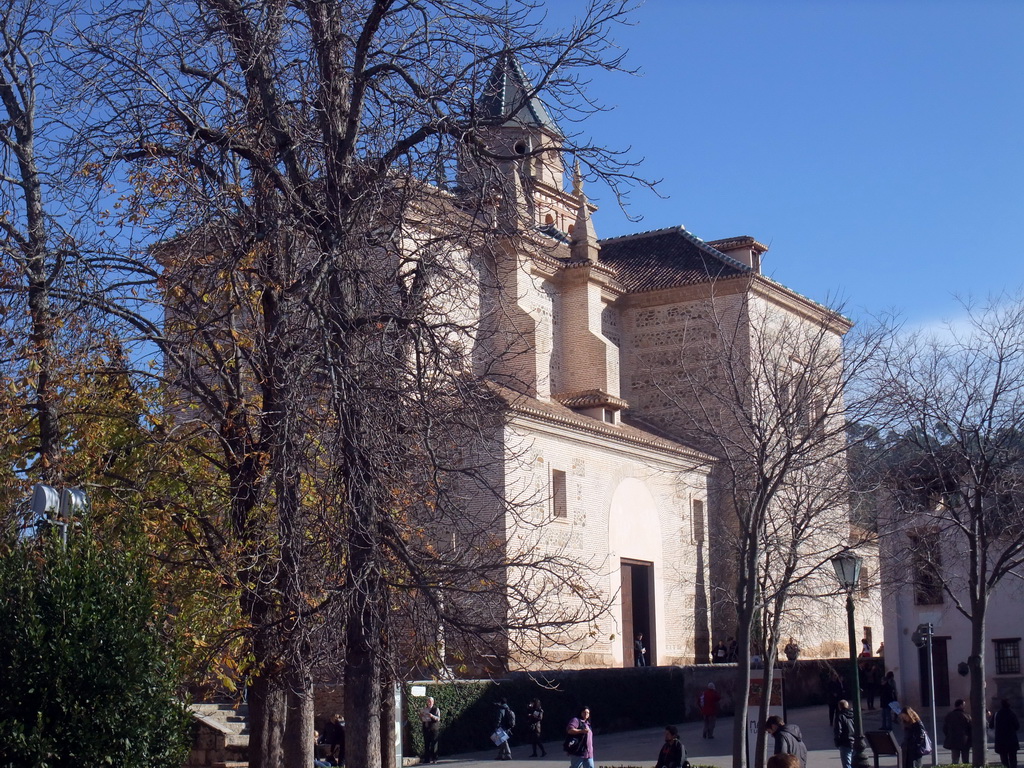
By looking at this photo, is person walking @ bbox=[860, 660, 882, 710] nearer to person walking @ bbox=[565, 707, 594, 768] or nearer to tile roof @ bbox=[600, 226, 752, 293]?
tile roof @ bbox=[600, 226, 752, 293]

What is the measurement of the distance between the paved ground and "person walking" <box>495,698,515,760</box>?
0.21 metres

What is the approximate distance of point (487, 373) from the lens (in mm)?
11344

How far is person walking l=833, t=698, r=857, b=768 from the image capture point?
17.4 metres

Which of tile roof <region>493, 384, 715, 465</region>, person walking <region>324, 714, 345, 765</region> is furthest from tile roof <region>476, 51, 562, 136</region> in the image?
tile roof <region>493, 384, 715, 465</region>

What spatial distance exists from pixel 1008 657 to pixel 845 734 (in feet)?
52.3

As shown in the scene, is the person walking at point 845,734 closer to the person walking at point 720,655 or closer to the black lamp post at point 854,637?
the black lamp post at point 854,637

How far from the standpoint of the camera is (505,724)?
2409 cm

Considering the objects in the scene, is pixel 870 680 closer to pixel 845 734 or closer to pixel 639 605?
pixel 639 605

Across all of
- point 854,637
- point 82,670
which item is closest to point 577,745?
point 854,637

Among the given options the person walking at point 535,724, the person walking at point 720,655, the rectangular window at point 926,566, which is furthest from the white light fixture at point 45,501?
the person walking at point 720,655

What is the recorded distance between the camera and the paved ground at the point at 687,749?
2278 cm

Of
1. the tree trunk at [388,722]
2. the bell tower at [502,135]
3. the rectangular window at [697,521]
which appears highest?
the bell tower at [502,135]

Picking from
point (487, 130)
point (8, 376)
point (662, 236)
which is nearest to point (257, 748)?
point (8, 376)

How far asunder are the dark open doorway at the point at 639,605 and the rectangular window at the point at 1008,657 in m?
9.08
